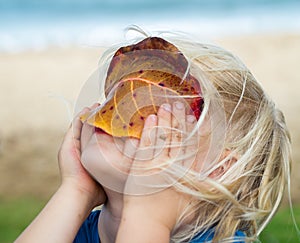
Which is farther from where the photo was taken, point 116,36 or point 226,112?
point 116,36

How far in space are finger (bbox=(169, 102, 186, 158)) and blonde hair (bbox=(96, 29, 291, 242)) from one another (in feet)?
0.23

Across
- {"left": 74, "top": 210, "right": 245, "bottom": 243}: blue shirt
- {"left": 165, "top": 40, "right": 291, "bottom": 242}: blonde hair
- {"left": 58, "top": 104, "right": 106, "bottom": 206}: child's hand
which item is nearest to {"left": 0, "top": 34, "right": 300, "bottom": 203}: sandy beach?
{"left": 74, "top": 210, "right": 245, "bottom": 243}: blue shirt

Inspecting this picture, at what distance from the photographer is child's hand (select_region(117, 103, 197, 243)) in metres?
2.13

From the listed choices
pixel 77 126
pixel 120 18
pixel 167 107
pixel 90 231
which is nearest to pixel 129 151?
pixel 167 107

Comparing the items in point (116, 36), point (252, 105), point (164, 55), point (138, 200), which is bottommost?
point (116, 36)

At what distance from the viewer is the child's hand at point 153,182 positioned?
7.00 feet

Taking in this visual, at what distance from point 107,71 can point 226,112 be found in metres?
0.32

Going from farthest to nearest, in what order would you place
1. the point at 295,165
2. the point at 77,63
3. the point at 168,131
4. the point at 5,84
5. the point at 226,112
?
the point at 77,63 < the point at 5,84 < the point at 295,165 < the point at 226,112 < the point at 168,131

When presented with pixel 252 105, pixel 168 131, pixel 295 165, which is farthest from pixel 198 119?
pixel 295 165

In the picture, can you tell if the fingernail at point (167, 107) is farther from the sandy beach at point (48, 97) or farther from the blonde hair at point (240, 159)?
the sandy beach at point (48, 97)

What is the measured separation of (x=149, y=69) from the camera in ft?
7.24

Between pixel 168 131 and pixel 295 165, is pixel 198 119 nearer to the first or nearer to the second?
pixel 168 131

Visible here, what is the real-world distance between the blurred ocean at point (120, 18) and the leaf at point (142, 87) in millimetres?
9359

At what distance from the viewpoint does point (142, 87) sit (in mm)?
2162
